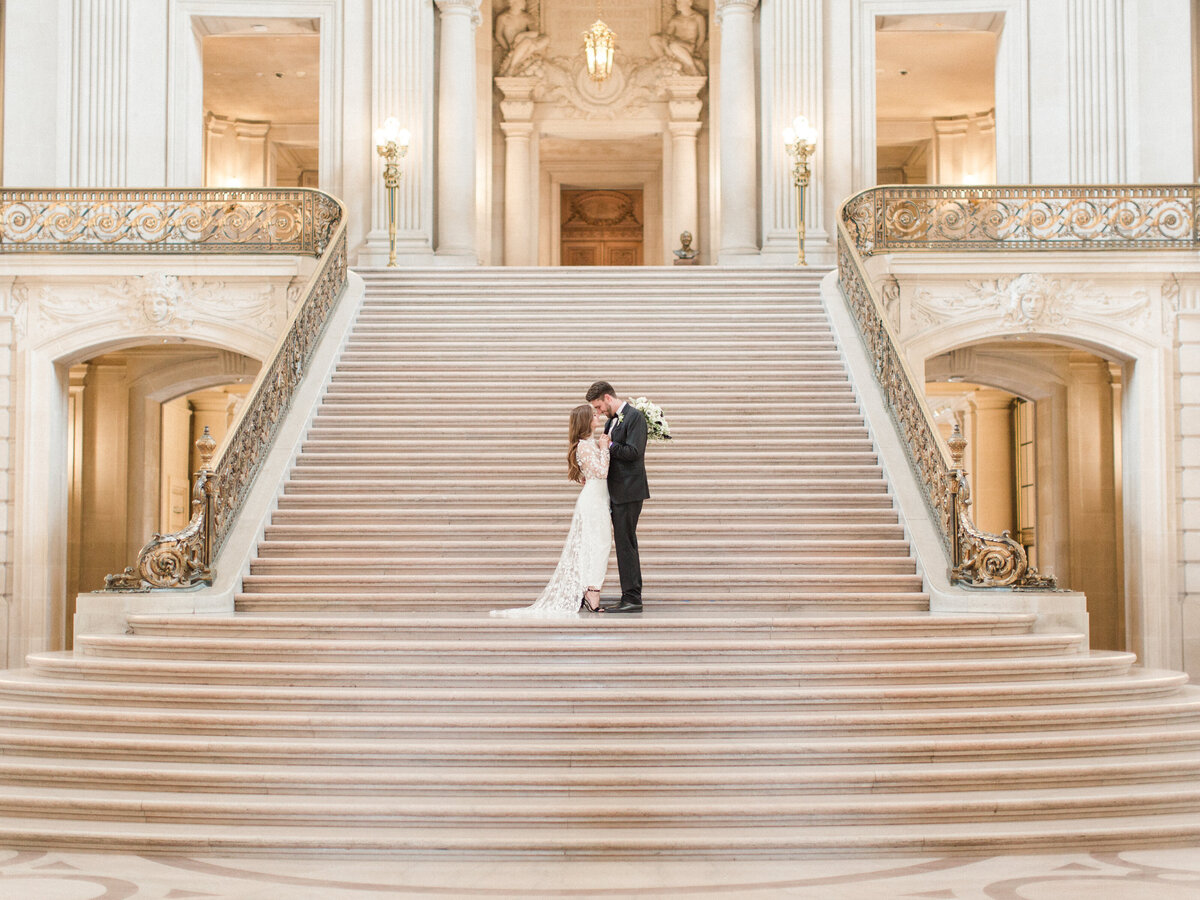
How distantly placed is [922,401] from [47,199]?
914 cm

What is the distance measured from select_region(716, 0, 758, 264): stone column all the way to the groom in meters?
9.25

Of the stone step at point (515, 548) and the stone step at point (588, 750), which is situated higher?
the stone step at point (515, 548)

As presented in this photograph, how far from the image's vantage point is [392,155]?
54.7 feet

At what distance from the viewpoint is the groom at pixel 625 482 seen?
8.55 meters

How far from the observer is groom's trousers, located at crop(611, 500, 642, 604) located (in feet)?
28.0

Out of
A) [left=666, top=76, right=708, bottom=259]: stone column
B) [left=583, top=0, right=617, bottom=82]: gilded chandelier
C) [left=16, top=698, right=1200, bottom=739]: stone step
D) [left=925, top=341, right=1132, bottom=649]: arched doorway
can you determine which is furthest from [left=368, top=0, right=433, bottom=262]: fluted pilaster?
[left=16, top=698, right=1200, bottom=739]: stone step

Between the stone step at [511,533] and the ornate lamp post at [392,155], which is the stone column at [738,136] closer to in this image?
the ornate lamp post at [392,155]

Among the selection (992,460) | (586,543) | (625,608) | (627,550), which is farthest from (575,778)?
(992,460)

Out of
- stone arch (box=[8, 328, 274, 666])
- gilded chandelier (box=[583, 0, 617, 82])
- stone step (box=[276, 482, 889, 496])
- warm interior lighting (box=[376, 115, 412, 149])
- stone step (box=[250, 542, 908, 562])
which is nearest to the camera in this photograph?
stone step (box=[250, 542, 908, 562])

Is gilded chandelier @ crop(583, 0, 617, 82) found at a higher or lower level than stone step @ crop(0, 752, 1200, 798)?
higher

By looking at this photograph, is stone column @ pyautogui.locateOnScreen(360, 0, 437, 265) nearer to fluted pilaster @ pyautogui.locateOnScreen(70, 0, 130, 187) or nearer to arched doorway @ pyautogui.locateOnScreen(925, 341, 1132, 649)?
fluted pilaster @ pyautogui.locateOnScreen(70, 0, 130, 187)

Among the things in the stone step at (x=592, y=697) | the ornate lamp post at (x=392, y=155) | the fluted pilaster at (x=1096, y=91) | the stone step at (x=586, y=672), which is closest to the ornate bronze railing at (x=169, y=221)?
the ornate lamp post at (x=392, y=155)

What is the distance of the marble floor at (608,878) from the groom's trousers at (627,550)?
281 cm

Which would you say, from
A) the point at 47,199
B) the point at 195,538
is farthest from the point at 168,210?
the point at 195,538
